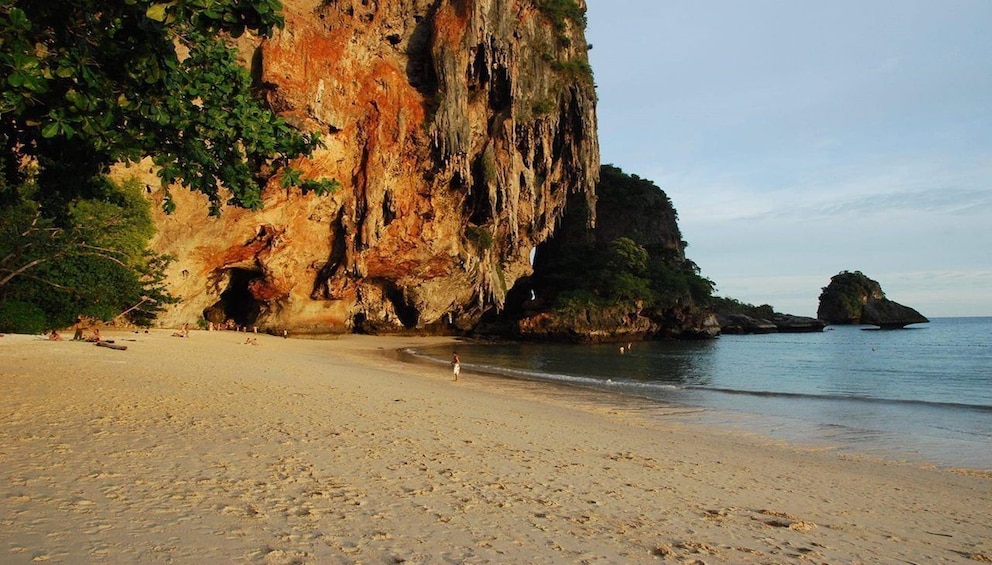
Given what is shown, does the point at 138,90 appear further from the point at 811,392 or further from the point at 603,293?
the point at 603,293

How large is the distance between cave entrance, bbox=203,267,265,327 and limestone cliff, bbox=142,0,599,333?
16cm

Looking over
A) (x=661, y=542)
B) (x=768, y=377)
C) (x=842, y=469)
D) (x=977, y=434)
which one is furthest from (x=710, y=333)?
(x=661, y=542)

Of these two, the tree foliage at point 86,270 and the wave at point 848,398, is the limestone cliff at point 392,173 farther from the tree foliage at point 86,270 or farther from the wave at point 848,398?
the wave at point 848,398

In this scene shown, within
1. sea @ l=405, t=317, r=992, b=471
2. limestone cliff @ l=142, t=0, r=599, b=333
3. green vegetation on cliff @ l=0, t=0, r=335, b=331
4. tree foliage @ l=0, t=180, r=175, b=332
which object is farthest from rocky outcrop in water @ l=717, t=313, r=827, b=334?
green vegetation on cliff @ l=0, t=0, r=335, b=331

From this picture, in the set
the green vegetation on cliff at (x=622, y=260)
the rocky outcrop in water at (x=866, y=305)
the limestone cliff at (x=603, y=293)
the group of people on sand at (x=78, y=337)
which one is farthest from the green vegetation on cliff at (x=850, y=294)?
the group of people on sand at (x=78, y=337)

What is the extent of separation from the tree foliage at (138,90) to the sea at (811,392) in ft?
37.3

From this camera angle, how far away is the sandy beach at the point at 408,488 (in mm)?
3705

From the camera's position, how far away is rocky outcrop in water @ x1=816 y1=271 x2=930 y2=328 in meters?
103

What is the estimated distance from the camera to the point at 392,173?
115ft

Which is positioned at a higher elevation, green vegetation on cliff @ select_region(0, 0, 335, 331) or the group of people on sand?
green vegetation on cliff @ select_region(0, 0, 335, 331)

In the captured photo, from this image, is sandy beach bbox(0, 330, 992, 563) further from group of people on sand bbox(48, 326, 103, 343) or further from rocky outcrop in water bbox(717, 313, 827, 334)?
rocky outcrop in water bbox(717, 313, 827, 334)

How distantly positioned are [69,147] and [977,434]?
695 inches

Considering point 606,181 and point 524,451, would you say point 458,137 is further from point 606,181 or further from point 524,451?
point 606,181

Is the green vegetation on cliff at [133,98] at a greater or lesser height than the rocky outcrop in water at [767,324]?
greater
